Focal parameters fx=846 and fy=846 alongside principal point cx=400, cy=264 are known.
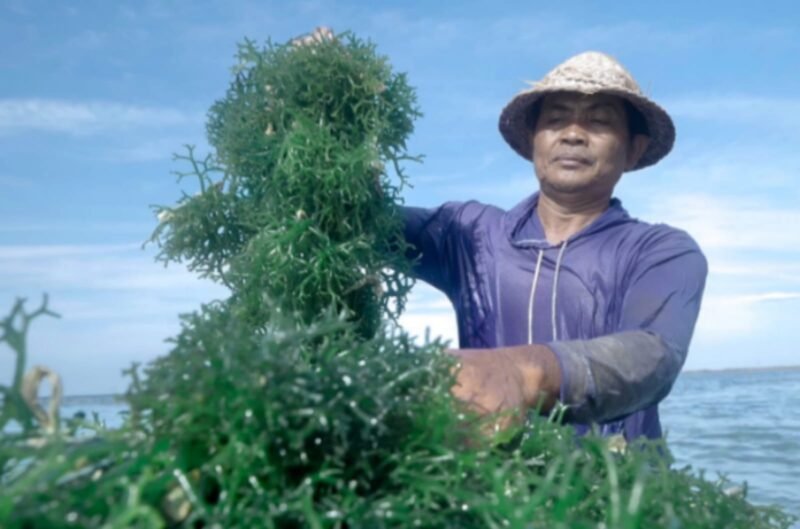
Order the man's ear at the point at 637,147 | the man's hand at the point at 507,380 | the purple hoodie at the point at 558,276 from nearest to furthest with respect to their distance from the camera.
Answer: the man's hand at the point at 507,380
the purple hoodie at the point at 558,276
the man's ear at the point at 637,147

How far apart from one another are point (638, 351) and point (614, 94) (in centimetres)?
131

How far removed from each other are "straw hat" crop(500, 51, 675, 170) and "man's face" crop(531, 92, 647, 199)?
0.23 feet

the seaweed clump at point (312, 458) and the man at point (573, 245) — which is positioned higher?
the man at point (573, 245)

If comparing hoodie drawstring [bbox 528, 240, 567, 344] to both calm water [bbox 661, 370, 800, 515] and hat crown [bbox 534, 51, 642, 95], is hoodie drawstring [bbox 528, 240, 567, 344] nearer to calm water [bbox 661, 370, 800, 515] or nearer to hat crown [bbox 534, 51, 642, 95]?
hat crown [bbox 534, 51, 642, 95]

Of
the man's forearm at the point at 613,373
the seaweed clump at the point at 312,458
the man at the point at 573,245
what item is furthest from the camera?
the man at the point at 573,245

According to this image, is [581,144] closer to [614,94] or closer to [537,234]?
[614,94]

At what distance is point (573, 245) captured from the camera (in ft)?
8.74

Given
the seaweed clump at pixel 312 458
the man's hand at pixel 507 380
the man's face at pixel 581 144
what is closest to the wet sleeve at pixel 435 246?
the man's face at pixel 581 144

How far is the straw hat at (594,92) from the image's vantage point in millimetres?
2689

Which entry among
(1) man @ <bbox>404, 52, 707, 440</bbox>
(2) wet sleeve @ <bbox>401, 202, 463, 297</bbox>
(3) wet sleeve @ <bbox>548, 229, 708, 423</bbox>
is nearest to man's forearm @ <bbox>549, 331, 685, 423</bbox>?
(3) wet sleeve @ <bbox>548, 229, 708, 423</bbox>

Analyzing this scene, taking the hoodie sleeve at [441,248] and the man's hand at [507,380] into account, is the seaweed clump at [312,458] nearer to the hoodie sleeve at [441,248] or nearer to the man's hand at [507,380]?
the man's hand at [507,380]

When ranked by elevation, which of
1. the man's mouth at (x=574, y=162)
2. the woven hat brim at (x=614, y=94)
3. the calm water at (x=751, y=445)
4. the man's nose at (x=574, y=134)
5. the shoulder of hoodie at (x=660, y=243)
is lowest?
the calm water at (x=751, y=445)


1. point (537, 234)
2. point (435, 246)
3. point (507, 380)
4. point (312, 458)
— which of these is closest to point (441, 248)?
point (435, 246)

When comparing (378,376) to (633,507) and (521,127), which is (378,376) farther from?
(521,127)
